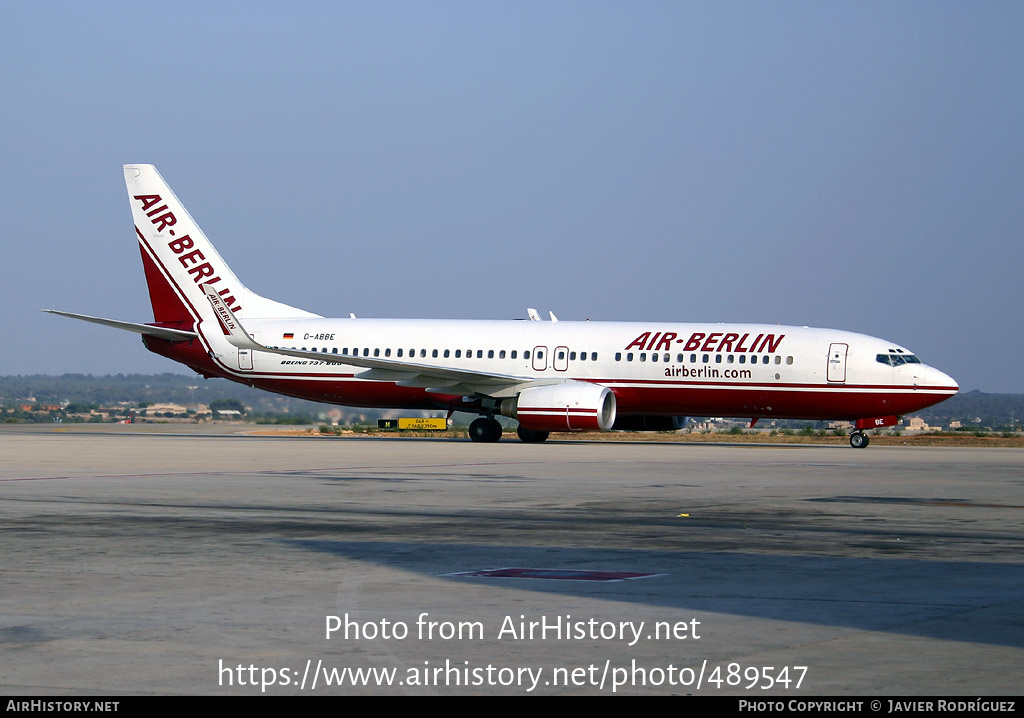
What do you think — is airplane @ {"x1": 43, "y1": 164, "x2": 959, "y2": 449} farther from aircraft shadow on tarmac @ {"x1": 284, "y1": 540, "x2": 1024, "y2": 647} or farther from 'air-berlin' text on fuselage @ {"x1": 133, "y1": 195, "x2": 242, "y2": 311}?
aircraft shadow on tarmac @ {"x1": 284, "y1": 540, "x2": 1024, "y2": 647}

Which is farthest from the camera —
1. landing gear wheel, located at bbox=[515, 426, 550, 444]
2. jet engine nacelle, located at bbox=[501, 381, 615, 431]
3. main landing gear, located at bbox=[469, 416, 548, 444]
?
main landing gear, located at bbox=[469, 416, 548, 444]

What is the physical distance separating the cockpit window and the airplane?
0.04 meters

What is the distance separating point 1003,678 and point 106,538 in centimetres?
951

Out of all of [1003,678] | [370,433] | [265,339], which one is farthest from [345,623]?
[370,433]

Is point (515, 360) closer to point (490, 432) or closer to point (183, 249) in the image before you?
point (490, 432)

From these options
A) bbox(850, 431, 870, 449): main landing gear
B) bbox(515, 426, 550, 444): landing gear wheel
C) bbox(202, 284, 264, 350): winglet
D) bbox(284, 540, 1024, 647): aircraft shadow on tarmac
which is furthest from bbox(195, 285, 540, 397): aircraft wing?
bbox(284, 540, 1024, 647): aircraft shadow on tarmac

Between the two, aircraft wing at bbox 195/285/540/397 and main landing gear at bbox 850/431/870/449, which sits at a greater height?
aircraft wing at bbox 195/285/540/397

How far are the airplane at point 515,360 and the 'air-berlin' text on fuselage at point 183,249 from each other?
49 millimetres

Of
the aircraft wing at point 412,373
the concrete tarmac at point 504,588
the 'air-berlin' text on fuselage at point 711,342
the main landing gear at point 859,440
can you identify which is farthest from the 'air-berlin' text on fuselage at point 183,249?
the concrete tarmac at point 504,588

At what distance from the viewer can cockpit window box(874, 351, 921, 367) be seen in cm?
4025

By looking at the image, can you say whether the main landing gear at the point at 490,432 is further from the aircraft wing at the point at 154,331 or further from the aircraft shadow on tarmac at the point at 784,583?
the aircraft shadow on tarmac at the point at 784,583

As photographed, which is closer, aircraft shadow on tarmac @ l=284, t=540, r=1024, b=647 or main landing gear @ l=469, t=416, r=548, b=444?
aircraft shadow on tarmac @ l=284, t=540, r=1024, b=647

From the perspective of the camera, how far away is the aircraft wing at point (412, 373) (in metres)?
41.8

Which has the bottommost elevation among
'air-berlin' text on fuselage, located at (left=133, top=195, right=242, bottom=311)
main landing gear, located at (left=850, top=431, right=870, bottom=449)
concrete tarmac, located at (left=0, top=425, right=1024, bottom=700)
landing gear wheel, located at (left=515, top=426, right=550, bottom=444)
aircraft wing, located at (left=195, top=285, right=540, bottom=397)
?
concrete tarmac, located at (left=0, top=425, right=1024, bottom=700)
